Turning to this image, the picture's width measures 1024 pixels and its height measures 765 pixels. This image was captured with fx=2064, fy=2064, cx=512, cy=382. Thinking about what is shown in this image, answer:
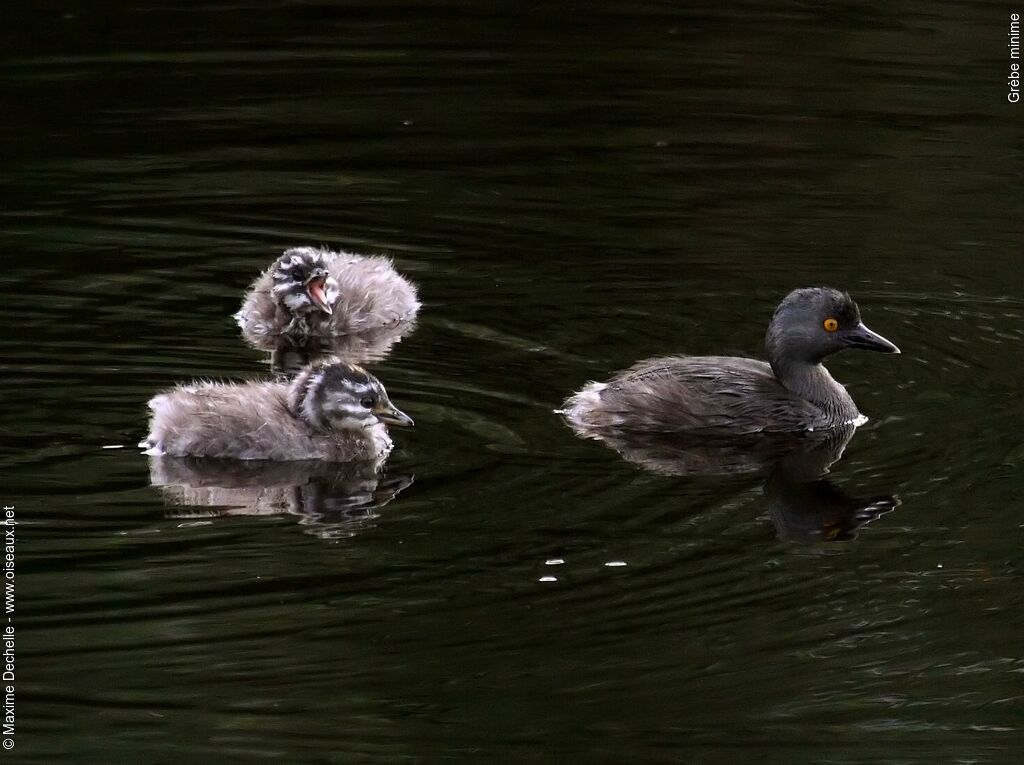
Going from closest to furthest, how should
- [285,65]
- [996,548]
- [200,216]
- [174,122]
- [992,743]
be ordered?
[992,743] < [996,548] < [200,216] < [174,122] < [285,65]

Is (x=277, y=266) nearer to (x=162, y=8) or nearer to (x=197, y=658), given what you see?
(x=197, y=658)

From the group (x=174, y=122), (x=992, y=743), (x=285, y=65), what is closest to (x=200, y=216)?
(x=174, y=122)

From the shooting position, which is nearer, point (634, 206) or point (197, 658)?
point (197, 658)

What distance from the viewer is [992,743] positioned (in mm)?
6090

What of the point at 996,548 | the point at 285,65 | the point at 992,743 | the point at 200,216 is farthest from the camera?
the point at 285,65

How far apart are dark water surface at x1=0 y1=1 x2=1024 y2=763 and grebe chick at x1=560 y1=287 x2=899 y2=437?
231mm

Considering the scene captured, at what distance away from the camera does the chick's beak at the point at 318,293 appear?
1060cm

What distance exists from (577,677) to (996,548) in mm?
1914

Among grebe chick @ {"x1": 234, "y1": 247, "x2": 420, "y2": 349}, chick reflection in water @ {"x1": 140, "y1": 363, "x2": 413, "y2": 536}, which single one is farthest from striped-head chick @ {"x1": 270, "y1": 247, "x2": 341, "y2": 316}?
chick reflection in water @ {"x1": 140, "y1": 363, "x2": 413, "y2": 536}

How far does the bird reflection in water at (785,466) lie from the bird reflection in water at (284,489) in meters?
1.06

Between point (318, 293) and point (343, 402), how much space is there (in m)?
2.21

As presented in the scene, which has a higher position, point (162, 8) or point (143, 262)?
point (162, 8)

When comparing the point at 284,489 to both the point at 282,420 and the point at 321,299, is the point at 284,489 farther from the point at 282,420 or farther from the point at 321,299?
the point at 321,299

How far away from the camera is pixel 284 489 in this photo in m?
8.09
